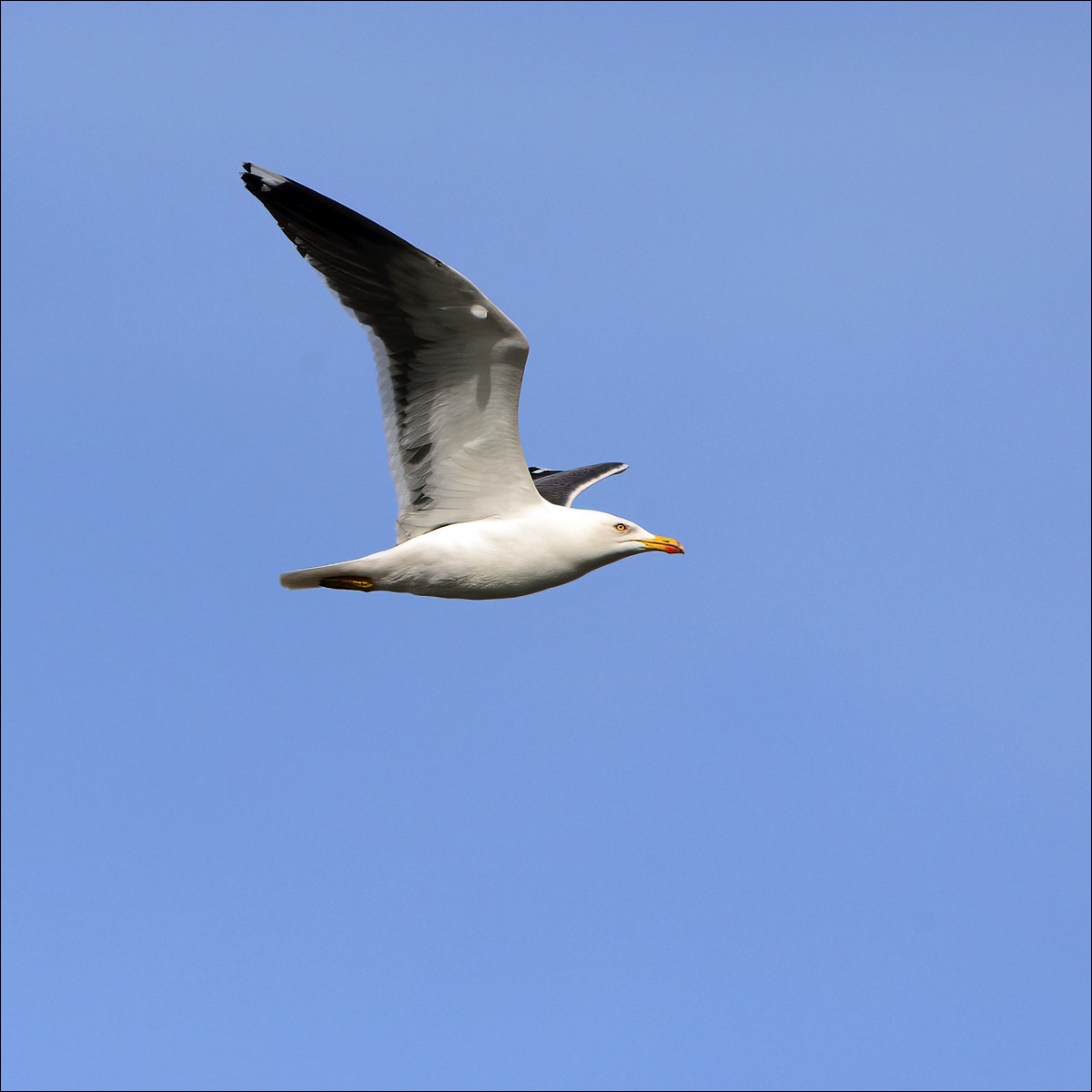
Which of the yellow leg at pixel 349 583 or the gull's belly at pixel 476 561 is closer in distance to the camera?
the gull's belly at pixel 476 561

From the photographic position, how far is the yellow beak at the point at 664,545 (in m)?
15.7

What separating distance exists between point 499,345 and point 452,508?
1.57 m

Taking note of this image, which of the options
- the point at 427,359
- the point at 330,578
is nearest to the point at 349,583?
the point at 330,578

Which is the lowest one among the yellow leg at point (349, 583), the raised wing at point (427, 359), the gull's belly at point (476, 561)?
the yellow leg at point (349, 583)

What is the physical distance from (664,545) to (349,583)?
8.13ft

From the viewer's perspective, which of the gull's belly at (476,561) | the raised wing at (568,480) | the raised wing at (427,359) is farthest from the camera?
the raised wing at (568,480)

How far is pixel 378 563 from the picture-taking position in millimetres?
15250

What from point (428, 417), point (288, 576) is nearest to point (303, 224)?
point (428, 417)

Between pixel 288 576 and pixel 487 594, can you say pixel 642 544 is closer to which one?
pixel 487 594

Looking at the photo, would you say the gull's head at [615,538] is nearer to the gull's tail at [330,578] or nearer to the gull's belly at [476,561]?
the gull's belly at [476,561]

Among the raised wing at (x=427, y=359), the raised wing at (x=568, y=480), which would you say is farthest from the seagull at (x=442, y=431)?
the raised wing at (x=568, y=480)

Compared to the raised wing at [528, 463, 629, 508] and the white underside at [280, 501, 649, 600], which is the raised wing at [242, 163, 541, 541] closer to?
the white underside at [280, 501, 649, 600]

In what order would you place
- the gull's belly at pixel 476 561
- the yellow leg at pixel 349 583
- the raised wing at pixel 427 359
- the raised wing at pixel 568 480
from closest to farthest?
the raised wing at pixel 427 359 < the gull's belly at pixel 476 561 < the yellow leg at pixel 349 583 < the raised wing at pixel 568 480

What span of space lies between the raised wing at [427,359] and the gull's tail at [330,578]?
1.95 ft
